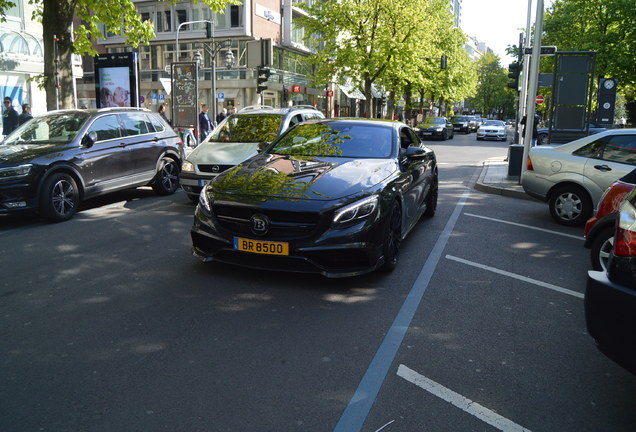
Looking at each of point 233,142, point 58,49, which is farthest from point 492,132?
point 233,142

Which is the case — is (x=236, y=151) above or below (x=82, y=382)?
above

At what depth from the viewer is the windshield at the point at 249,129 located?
10.6 meters

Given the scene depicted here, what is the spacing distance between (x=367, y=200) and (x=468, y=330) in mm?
1573

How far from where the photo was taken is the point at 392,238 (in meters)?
5.80

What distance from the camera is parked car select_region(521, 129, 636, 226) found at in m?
8.48

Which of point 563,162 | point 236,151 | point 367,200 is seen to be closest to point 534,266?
point 367,200

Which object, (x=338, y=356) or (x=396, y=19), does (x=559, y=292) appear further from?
(x=396, y=19)

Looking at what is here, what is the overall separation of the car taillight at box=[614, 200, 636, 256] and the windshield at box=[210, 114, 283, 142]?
25.8ft

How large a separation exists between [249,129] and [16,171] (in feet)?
13.7

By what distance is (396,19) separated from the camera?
118ft

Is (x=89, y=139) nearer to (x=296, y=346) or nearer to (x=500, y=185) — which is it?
(x=296, y=346)

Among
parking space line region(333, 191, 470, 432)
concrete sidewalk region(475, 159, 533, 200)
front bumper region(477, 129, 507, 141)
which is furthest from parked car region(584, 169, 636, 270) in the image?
front bumper region(477, 129, 507, 141)

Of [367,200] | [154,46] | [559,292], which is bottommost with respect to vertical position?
[559,292]

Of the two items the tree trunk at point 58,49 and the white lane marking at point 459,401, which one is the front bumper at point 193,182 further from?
the white lane marking at point 459,401
